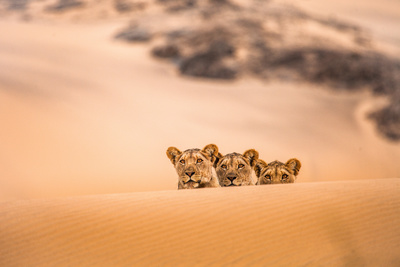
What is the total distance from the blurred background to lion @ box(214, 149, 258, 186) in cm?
1325

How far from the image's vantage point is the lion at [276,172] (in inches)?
411

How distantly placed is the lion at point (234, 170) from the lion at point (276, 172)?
0.18 metres

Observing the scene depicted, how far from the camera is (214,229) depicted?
7844 millimetres

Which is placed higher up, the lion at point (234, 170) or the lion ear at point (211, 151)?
the lion ear at point (211, 151)

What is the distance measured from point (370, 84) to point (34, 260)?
99.8 feet

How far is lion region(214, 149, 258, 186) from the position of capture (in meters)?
10.4

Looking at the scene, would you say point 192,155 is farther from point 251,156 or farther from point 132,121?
point 132,121

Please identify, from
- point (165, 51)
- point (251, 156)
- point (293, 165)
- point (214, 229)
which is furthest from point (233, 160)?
point (165, 51)

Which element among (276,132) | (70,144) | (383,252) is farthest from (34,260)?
(276,132)

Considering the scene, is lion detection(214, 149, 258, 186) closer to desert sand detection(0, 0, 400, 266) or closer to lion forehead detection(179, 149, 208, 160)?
lion forehead detection(179, 149, 208, 160)

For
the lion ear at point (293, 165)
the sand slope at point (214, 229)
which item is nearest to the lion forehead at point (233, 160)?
the lion ear at point (293, 165)

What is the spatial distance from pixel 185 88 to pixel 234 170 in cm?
2532

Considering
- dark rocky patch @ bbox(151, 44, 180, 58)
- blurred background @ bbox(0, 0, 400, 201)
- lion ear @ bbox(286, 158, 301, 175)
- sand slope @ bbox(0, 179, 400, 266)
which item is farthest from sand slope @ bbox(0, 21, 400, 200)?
sand slope @ bbox(0, 179, 400, 266)

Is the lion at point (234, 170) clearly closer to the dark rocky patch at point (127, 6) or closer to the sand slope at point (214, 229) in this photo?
the sand slope at point (214, 229)
